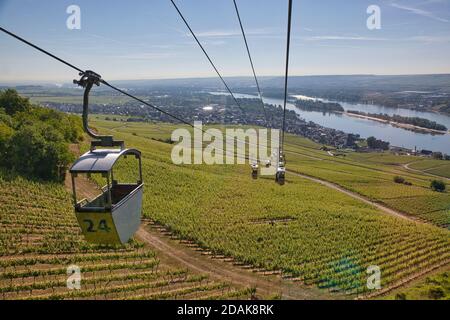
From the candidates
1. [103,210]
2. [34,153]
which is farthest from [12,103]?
[103,210]

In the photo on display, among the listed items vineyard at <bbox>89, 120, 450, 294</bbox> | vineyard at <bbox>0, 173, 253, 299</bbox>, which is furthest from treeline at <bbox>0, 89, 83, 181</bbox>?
vineyard at <bbox>89, 120, 450, 294</bbox>

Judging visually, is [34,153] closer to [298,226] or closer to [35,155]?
[35,155]

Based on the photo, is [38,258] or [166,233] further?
[166,233]

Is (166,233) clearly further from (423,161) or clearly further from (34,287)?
(423,161)
